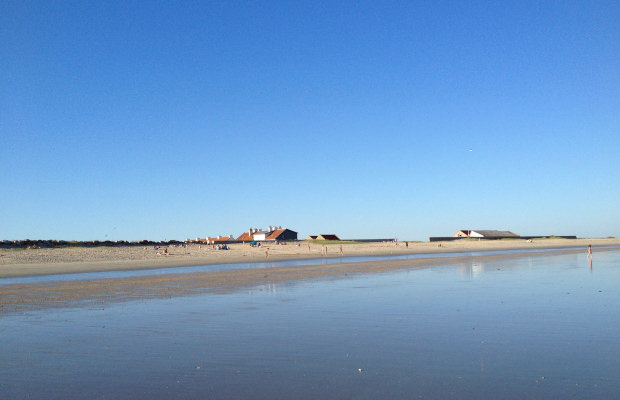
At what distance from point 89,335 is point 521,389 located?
994 centimetres

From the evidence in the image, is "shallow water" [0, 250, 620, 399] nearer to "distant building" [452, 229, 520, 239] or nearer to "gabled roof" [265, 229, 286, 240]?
"gabled roof" [265, 229, 286, 240]

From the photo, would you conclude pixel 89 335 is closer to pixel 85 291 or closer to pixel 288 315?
pixel 288 315

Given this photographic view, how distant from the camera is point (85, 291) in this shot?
2222 cm

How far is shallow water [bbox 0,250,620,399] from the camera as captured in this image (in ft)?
24.7

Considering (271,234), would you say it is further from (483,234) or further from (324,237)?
(483,234)

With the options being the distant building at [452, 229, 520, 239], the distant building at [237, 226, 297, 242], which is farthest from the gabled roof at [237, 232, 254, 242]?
the distant building at [452, 229, 520, 239]

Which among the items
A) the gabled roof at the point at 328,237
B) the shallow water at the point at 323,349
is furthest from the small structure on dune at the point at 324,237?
the shallow water at the point at 323,349

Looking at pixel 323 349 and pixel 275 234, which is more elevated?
pixel 275 234

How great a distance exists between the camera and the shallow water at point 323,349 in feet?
24.7

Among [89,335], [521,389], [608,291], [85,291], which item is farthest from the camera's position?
[85,291]

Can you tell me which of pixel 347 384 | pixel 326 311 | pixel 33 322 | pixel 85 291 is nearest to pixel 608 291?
pixel 326 311

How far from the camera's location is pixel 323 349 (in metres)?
10.1

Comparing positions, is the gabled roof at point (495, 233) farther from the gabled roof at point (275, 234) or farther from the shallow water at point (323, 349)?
the shallow water at point (323, 349)

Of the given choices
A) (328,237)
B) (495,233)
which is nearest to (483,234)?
(495,233)
